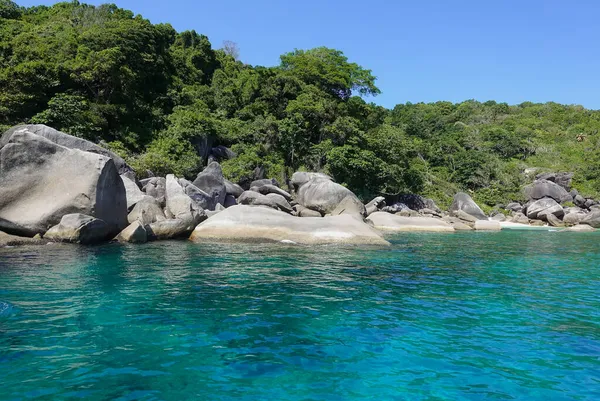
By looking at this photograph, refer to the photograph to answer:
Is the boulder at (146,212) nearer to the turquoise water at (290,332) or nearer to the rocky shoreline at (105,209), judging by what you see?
the rocky shoreline at (105,209)

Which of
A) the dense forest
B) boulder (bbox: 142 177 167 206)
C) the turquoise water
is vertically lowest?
the turquoise water

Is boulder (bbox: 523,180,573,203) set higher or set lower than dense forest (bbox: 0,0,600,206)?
lower

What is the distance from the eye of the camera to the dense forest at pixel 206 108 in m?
32.3

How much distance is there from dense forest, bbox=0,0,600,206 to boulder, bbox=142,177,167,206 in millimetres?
5219

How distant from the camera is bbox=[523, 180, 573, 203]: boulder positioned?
5103 centimetres

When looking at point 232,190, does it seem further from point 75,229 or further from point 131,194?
point 75,229

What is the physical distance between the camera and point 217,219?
1828 cm

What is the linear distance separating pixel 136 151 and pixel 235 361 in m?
33.7

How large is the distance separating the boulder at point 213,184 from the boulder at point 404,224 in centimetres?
1049

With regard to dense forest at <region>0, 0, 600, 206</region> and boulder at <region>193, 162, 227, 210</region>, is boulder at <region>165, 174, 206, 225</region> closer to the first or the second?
boulder at <region>193, 162, 227, 210</region>

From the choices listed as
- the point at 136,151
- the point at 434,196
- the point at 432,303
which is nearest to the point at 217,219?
the point at 432,303

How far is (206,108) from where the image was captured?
41.7 metres

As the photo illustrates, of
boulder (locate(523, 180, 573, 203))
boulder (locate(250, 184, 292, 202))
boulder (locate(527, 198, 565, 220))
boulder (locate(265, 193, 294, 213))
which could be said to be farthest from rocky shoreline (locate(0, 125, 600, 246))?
boulder (locate(523, 180, 573, 203))

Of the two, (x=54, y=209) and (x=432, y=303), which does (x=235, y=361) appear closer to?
(x=432, y=303)
